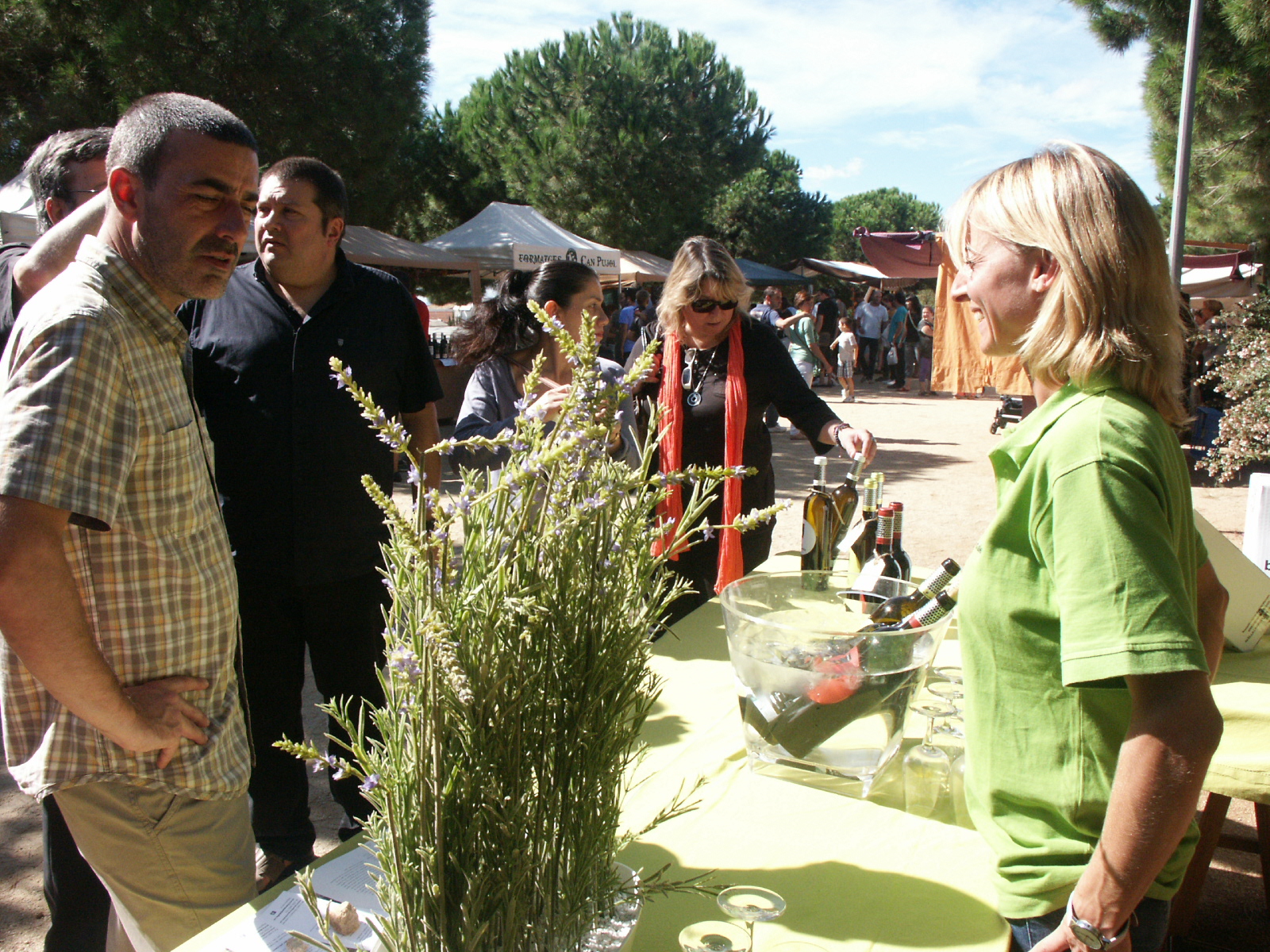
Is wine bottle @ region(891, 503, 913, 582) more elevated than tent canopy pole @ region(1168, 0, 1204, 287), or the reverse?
tent canopy pole @ region(1168, 0, 1204, 287)

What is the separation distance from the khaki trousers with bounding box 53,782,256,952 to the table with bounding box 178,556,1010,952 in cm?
35

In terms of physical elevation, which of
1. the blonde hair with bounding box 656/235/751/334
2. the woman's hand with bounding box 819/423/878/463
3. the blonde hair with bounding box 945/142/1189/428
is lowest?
the woman's hand with bounding box 819/423/878/463

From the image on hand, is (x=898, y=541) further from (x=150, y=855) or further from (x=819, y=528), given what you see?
(x=150, y=855)

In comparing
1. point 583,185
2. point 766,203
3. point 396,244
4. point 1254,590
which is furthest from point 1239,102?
point 766,203

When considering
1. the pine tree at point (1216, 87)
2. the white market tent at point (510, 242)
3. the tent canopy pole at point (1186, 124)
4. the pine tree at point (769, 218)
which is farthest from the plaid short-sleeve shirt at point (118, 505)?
the pine tree at point (769, 218)

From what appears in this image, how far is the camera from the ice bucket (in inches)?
→ 51.6

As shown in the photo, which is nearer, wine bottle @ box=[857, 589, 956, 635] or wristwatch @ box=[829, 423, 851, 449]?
wine bottle @ box=[857, 589, 956, 635]

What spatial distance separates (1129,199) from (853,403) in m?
14.3

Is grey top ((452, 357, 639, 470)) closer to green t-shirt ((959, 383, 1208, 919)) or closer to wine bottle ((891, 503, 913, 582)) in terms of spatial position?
wine bottle ((891, 503, 913, 582))

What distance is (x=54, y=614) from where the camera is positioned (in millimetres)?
1182

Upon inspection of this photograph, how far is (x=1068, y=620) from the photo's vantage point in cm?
92

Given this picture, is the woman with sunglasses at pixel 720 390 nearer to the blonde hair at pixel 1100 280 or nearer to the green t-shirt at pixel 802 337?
the blonde hair at pixel 1100 280

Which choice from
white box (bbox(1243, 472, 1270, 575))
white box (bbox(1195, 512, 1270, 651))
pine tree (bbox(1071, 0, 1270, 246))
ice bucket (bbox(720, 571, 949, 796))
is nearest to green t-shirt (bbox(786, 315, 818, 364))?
pine tree (bbox(1071, 0, 1270, 246))

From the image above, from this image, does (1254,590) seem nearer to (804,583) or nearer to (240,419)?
(804,583)
